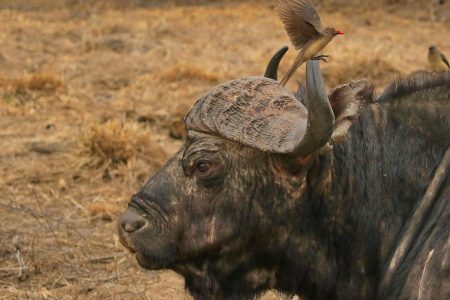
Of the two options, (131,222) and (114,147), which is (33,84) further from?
(131,222)

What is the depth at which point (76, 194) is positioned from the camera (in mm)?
8836

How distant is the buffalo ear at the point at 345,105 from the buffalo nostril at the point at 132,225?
87 centimetres

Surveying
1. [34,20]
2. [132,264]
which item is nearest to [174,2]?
[34,20]

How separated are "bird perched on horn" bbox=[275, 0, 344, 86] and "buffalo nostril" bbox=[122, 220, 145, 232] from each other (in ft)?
2.84

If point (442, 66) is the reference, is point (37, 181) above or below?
below

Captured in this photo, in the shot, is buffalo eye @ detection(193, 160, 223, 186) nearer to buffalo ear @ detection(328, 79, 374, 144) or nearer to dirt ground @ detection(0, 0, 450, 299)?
buffalo ear @ detection(328, 79, 374, 144)

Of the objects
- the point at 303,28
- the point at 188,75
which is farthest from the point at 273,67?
the point at 188,75

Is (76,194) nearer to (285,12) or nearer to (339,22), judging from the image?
(285,12)

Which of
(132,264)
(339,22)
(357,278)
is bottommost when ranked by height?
(339,22)

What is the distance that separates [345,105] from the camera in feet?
13.4

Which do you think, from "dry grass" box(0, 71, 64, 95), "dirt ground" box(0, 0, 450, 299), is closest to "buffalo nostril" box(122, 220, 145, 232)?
"dirt ground" box(0, 0, 450, 299)

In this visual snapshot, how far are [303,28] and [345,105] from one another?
23.8 inches

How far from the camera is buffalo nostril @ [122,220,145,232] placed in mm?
4172

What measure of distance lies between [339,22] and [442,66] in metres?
13.2
